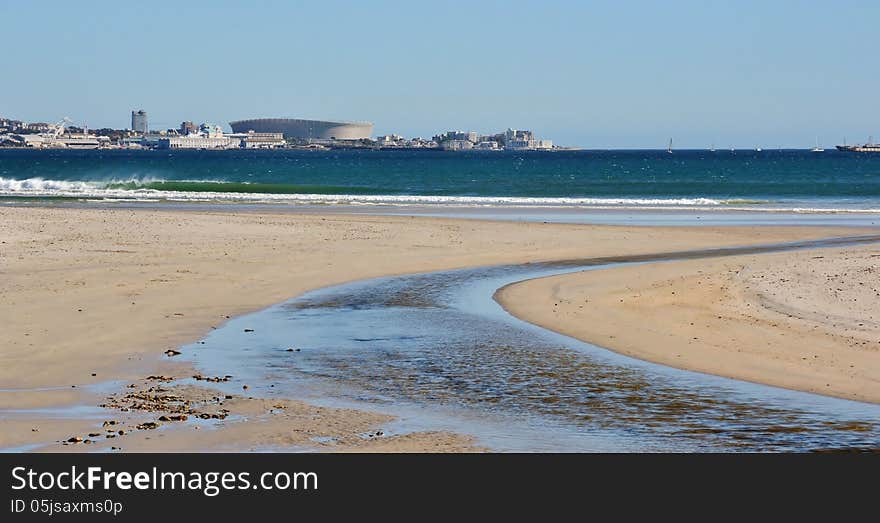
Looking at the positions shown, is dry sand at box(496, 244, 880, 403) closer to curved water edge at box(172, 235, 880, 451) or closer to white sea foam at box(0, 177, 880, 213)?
curved water edge at box(172, 235, 880, 451)

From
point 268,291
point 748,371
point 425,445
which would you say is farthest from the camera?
point 268,291

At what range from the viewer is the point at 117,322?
654 inches

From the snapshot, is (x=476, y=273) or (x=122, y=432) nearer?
(x=122, y=432)

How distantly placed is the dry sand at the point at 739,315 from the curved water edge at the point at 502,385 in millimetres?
572

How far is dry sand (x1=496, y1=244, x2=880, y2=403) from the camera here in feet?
45.4

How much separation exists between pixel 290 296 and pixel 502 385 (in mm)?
8269

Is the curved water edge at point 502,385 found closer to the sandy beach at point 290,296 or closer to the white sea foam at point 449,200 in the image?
the sandy beach at point 290,296

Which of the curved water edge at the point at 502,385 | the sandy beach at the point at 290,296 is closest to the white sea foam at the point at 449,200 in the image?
the sandy beach at the point at 290,296

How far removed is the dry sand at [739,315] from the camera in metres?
13.8

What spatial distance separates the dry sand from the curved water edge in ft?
1.88

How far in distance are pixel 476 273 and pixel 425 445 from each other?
14.6m

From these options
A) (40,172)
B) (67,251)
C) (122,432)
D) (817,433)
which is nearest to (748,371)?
(817,433)
